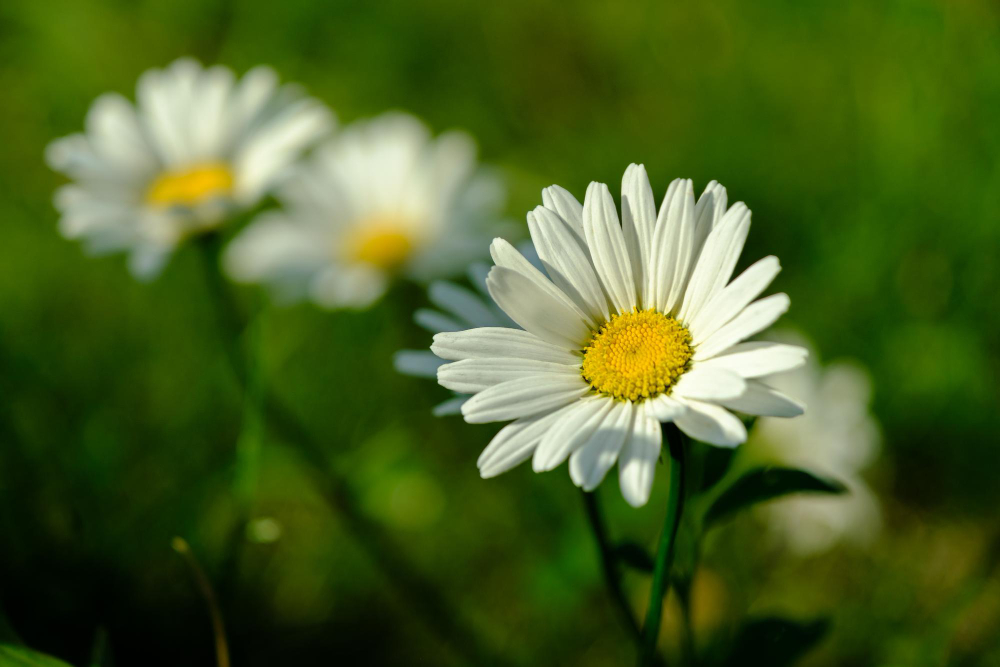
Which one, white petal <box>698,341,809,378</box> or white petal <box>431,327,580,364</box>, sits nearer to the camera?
white petal <box>698,341,809,378</box>

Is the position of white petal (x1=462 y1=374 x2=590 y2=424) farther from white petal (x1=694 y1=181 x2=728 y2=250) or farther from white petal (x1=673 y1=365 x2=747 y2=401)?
white petal (x1=694 y1=181 x2=728 y2=250)

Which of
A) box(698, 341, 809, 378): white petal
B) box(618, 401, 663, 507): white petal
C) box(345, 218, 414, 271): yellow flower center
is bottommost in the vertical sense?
Answer: box(618, 401, 663, 507): white petal

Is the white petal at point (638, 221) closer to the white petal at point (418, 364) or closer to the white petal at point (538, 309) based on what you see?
the white petal at point (538, 309)

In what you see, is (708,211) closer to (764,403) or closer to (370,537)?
(764,403)

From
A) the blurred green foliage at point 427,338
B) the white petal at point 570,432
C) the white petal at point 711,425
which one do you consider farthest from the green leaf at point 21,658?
the white petal at point 711,425

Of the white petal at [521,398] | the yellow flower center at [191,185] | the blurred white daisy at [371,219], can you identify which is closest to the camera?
the white petal at [521,398]

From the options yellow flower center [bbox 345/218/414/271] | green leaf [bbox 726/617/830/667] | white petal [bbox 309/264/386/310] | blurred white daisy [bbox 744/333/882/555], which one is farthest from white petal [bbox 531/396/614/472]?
yellow flower center [bbox 345/218/414/271]

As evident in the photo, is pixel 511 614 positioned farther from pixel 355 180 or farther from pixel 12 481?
pixel 355 180
